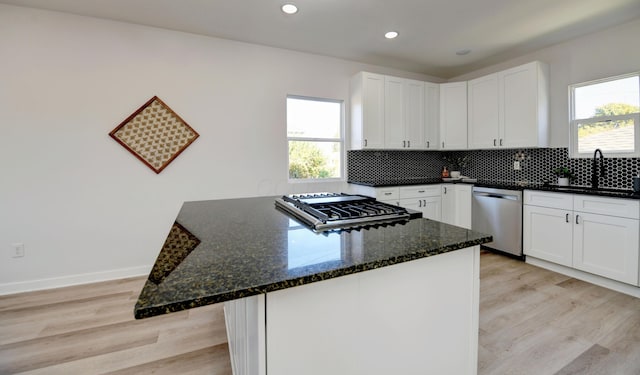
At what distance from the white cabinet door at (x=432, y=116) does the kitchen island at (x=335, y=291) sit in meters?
3.27

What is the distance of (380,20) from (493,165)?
8.94 feet

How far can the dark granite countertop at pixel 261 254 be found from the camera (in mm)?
722

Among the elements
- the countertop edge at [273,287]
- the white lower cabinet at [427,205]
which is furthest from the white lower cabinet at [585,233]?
the countertop edge at [273,287]

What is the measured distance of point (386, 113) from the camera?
3967 mm

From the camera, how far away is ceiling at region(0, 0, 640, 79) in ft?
8.47

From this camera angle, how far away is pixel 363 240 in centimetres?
112

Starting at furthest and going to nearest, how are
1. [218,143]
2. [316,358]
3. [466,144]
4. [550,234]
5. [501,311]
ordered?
[466,144]
[218,143]
[550,234]
[501,311]
[316,358]

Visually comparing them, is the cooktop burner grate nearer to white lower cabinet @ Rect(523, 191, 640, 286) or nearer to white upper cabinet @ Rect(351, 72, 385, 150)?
white upper cabinet @ Rect(351, 72, 385, 150)

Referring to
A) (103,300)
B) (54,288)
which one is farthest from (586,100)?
(54,288)

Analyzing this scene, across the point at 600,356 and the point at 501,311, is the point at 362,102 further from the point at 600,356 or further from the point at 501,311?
the point at 600,356

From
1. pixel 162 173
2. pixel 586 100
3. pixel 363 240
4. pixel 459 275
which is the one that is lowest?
pixel 459 275

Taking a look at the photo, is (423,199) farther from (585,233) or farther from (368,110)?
(585,233)

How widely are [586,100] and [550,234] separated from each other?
1.57m

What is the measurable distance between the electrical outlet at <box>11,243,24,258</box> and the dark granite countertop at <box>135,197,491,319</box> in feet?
7.73
